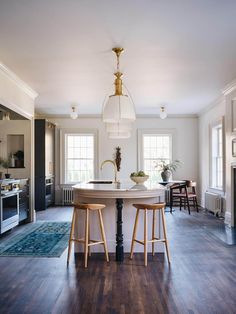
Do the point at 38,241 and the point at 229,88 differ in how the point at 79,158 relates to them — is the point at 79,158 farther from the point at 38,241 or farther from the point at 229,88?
the point at 229,88

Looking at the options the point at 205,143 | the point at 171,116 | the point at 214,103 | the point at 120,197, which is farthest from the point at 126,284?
the point at 171,116

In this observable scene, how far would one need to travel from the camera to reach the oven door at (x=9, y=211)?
5211 millimetres

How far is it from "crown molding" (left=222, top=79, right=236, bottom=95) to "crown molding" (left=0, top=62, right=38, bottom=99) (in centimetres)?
393

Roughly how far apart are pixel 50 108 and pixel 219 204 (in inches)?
198

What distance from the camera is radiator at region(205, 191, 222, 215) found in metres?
7.34

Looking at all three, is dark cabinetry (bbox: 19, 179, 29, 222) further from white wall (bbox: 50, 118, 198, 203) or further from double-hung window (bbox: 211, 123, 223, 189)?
double-hung window (bbox: 211, 123, 223, 189)

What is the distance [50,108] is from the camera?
8625 millimetres

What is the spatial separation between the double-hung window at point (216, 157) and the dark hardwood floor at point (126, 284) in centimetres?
353

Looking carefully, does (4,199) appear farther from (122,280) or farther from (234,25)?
(234,25)

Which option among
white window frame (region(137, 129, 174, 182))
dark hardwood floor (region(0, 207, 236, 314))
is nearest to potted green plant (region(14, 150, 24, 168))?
dark hardwood floor (region(0, 207, 236, 314))

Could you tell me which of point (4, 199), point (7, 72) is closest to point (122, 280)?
point (4, 199)

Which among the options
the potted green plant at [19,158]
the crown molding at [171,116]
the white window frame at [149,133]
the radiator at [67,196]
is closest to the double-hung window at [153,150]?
the white window frame at [149,133]

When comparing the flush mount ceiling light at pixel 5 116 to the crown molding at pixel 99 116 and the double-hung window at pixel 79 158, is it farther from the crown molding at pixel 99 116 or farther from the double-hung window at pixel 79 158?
the double-hung window at pixel 79 158

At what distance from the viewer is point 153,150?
9719 mm
